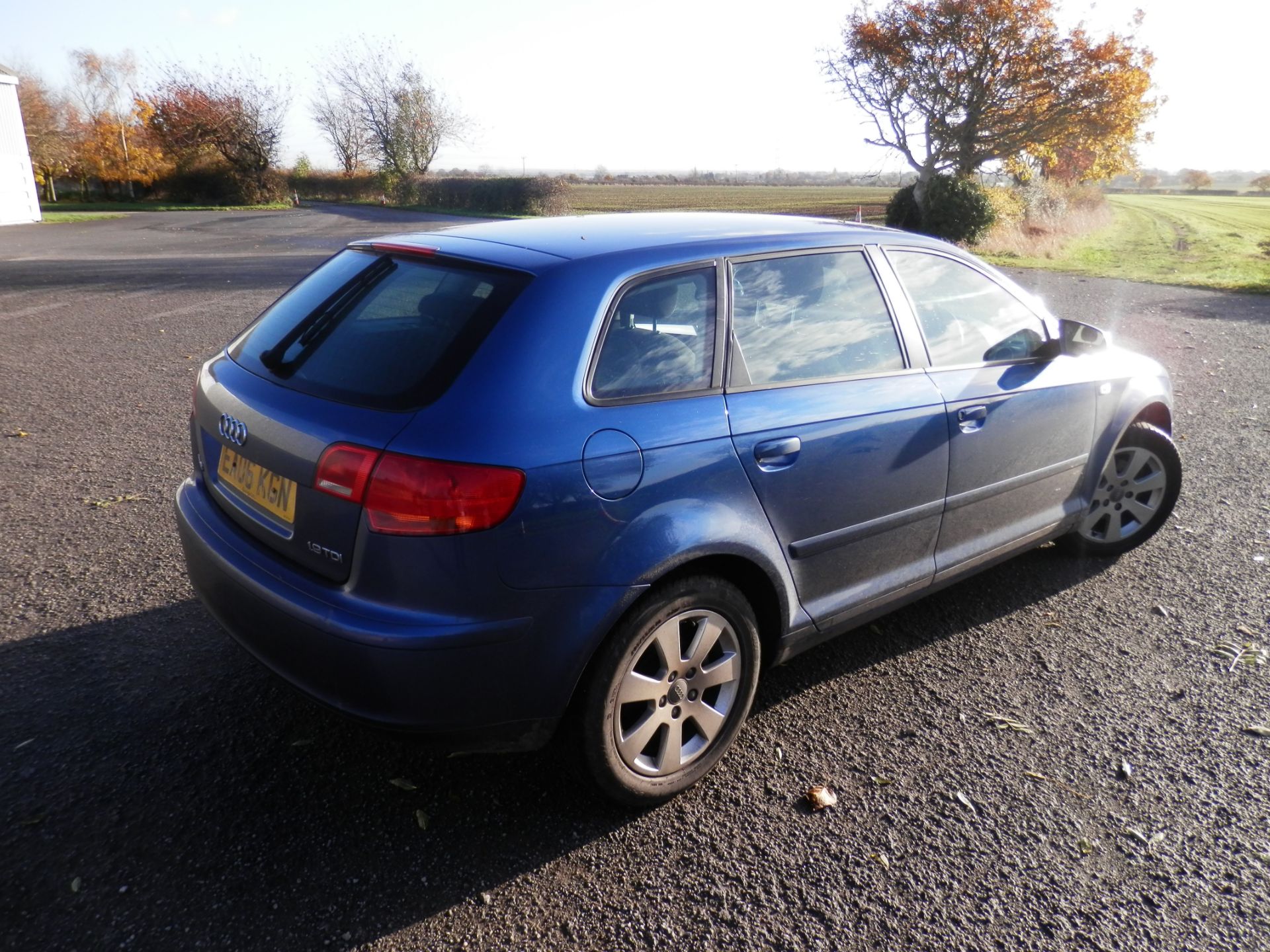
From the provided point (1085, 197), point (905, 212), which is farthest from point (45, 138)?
point (1085, 197)

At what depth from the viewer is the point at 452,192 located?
3997 centimetres

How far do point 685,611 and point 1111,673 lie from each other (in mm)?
2023

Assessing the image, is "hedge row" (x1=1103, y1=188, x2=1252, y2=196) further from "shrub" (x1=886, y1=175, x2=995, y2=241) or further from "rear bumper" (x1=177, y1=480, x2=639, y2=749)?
"rear bumper" (x1=177, y1=480, x2=639, y2=749)

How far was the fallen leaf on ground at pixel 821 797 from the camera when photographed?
9.37ft

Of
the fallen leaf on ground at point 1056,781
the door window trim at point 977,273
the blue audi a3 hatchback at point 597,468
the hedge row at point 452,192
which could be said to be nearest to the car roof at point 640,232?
the blue audi a3 hatchback at point 597,468

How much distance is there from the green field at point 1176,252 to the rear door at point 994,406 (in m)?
15.6

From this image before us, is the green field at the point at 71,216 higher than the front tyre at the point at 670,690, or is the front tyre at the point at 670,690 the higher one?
the front tyre at the point at 670,690

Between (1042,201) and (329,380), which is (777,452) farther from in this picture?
(1042,201)

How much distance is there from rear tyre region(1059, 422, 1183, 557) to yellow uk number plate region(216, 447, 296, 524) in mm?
3672

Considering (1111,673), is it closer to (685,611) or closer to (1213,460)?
(685,611)

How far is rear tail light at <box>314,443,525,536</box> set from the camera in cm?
231

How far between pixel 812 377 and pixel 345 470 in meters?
1.54

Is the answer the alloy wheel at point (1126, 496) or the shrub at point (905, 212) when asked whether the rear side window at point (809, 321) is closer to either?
the alloy wheel at point (1126, 496)

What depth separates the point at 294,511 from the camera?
8.47 ft
